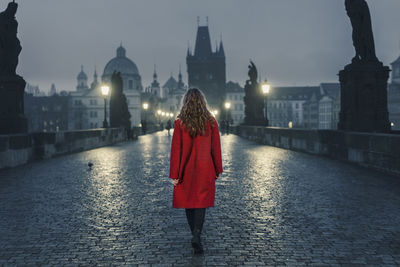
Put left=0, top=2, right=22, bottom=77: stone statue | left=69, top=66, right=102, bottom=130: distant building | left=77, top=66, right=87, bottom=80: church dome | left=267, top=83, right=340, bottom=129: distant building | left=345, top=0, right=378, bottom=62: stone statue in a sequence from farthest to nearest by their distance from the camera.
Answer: left=77, top=66, right=87, bottom=80: church dome → left=267, top=83, right=340, bottom=129: distant building → left=69, top=66, right=102, bottom=130: distant building → left=345, top=0, right=378, bottom=62: stone statue → left=0, top=2, right=22, bottom=77: stone statue

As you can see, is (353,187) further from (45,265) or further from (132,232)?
(45,265)

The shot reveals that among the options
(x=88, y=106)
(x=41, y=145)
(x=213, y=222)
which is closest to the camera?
(x=213, y=222)

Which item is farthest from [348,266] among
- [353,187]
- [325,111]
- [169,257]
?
[325,111]

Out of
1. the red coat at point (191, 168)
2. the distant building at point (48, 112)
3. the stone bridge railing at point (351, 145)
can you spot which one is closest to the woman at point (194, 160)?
the red coat at point (191, 168)

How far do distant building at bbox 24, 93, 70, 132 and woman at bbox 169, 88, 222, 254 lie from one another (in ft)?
318

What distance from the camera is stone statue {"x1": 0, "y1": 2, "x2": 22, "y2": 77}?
42.2 ft

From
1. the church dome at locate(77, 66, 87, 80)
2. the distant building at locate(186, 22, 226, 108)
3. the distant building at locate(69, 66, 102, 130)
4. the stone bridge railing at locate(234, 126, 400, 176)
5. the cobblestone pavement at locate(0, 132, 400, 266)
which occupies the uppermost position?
the church dome at locate(77, 66, 87, 80)

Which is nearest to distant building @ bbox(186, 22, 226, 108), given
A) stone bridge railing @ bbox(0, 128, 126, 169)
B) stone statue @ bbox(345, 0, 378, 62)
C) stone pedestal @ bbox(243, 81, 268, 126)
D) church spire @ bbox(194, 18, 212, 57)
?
church spire @ bbox(194, 18, 212, 57)

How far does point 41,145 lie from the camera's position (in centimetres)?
1415

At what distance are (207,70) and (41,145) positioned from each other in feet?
328

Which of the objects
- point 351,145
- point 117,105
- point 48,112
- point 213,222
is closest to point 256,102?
point 117,105

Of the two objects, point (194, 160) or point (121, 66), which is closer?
point (194, 160)

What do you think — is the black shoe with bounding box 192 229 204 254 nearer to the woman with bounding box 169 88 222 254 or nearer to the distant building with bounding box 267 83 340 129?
the woman with bounding box 169 88 222 254

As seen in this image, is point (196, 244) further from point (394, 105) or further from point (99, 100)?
point (99, 100)
